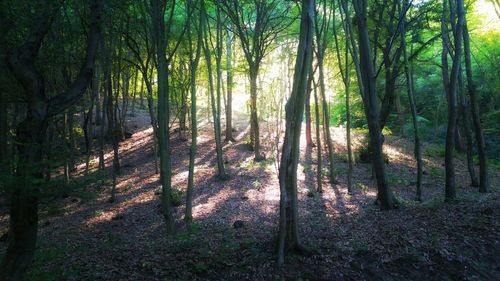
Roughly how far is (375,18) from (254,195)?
8.58 m

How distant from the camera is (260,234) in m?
7.51

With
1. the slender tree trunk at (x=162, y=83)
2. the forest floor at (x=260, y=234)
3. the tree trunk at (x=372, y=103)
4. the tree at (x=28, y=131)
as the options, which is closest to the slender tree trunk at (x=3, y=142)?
the tree at (x=28, y=131)

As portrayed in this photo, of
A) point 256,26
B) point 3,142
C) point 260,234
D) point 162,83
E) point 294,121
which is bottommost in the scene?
point 260,234

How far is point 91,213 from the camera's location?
11.3 metres

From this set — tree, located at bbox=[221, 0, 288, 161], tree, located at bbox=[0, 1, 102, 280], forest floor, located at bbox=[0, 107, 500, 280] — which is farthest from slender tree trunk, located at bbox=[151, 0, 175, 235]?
tree, located at bbox=[221, 0, 288, 161]

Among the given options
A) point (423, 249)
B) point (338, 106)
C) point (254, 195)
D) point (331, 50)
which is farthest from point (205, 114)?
point (423, 249)

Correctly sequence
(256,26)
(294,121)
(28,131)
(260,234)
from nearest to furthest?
(28,131)
(294,121)
(260,234)
(256,26)

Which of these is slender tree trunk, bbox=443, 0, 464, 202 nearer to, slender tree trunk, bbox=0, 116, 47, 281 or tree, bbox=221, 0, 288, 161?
tree, bbox=221, 0, 288, 161

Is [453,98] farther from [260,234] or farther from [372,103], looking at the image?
[260,234]

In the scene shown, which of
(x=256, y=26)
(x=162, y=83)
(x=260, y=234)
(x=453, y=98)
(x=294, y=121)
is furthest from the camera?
(x=256, y=26)

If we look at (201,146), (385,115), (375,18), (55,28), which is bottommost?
(201,146)

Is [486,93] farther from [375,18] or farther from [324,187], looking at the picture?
[324,187]

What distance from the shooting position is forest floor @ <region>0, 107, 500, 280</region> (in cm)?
538

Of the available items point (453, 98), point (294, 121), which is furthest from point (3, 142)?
point (453, 98)
